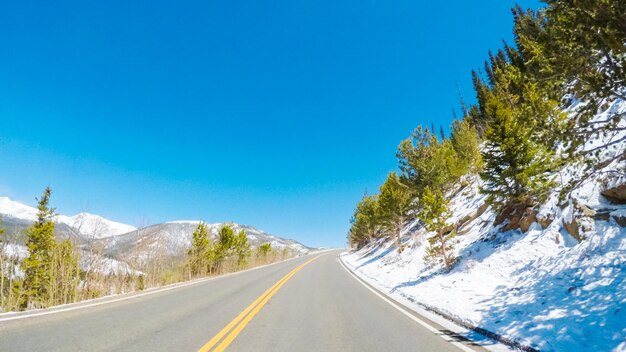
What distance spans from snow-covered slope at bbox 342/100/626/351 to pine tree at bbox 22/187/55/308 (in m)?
29.6

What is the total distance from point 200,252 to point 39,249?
46.0 ft

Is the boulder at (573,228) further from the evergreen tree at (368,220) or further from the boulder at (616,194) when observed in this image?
the evergreen tree at (368,220)

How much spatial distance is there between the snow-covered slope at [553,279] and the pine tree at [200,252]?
19936mm

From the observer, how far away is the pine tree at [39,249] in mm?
26609

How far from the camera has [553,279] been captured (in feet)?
25.4

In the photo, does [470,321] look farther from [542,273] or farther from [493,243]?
[493,243]

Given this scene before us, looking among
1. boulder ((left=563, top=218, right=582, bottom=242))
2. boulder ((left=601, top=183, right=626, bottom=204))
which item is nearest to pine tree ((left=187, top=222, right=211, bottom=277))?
boulder ((left=563, top=218, right=582, bottom=242))

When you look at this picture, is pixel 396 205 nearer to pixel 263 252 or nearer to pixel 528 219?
pixel 528 219

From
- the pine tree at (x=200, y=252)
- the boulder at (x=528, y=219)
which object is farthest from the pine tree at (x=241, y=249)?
the boulder at (x=528, y=219)

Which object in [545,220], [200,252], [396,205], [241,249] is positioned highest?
[396,205]

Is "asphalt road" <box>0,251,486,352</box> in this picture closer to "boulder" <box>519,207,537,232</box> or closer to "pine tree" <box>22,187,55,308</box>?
"boulder" <box>519,207,537,232</box>

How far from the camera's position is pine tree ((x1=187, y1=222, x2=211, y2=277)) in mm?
27477

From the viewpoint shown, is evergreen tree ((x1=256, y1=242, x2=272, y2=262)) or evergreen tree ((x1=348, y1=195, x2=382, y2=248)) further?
evergreen tree ((x1=256, y1=242, x2=272, y2=262))

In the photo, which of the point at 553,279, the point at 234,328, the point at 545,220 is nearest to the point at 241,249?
the point at 545,220
